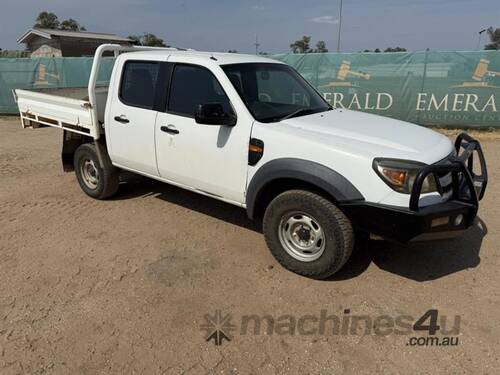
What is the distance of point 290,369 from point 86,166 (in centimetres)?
411

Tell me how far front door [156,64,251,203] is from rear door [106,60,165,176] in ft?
0.62

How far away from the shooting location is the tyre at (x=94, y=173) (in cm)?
518

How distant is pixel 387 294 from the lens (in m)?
3.37

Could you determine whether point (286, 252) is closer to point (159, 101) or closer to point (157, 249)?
point (157, 249)

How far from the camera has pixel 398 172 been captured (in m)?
2.93

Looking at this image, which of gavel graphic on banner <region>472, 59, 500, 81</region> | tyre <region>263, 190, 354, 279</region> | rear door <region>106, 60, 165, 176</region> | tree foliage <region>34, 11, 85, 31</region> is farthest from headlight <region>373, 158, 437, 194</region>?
tree foliage <region>34, 11, 85, 31</region>

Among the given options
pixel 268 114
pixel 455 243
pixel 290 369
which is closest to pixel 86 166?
pixel 268 114

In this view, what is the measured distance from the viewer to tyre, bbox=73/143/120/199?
5176 millimetres

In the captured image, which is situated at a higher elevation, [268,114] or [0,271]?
[268,114]

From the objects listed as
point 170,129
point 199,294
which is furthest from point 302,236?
point 170,129

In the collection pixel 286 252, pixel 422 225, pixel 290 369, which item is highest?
pixel 422 225

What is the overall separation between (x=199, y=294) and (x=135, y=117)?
217cm

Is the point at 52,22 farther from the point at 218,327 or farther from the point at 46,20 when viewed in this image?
the point at 218,327

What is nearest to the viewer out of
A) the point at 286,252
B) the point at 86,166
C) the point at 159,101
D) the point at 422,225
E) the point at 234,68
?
the point at 422,225
